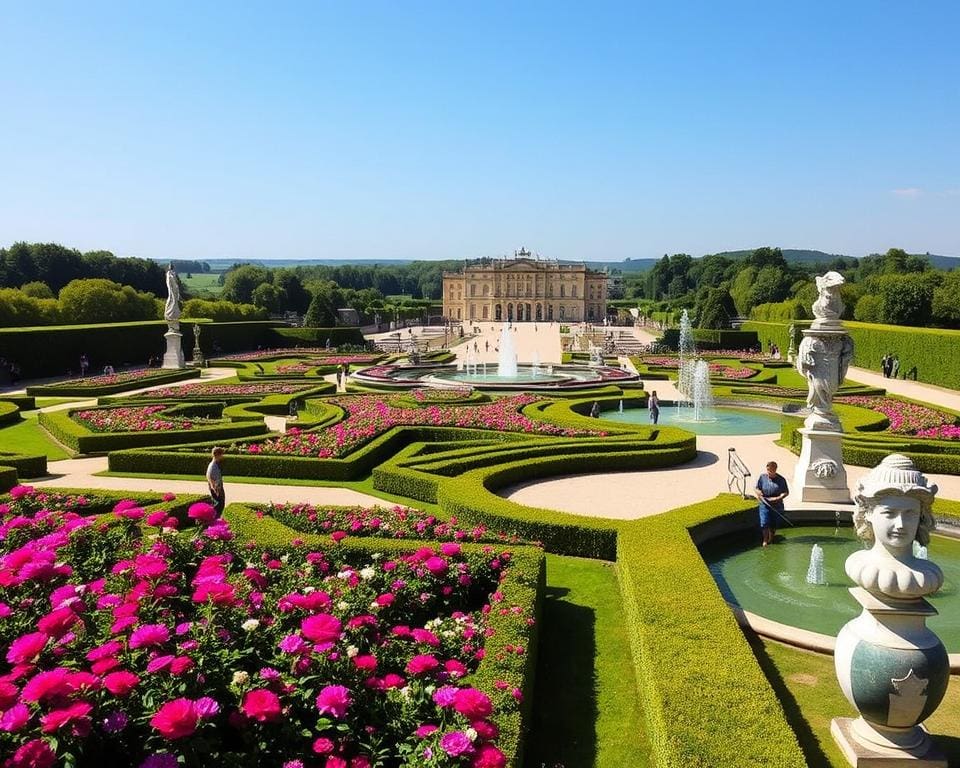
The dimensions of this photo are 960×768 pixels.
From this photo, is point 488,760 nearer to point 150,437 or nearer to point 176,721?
point 176,721

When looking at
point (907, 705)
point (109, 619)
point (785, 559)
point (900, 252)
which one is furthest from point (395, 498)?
point (900, 252)

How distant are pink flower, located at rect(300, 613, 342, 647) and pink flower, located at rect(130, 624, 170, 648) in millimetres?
733

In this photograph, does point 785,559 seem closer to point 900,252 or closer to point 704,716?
point 704,716

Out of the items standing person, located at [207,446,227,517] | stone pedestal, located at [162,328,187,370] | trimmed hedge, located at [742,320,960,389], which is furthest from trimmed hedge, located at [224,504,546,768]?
stone pedestal, located at [162,328,187,370]

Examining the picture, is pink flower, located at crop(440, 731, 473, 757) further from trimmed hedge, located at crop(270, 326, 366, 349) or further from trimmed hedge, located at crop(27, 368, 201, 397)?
trimmed hedge, located at crop(270, 326, 366, 349)

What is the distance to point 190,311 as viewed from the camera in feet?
154

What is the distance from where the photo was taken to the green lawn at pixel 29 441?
15.9 m

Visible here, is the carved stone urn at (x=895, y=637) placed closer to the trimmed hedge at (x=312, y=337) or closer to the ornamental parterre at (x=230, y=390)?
the ornamental parterre at (x=230, y=390)

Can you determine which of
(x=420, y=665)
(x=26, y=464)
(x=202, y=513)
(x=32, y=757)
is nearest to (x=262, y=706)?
(x=32, y=757)

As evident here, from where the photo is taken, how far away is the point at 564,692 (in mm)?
5918

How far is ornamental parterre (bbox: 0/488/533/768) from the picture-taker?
3.40 m

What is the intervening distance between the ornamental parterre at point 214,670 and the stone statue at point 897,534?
7.94 feet

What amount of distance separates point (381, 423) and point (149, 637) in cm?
1203

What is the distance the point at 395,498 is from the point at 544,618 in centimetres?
505
